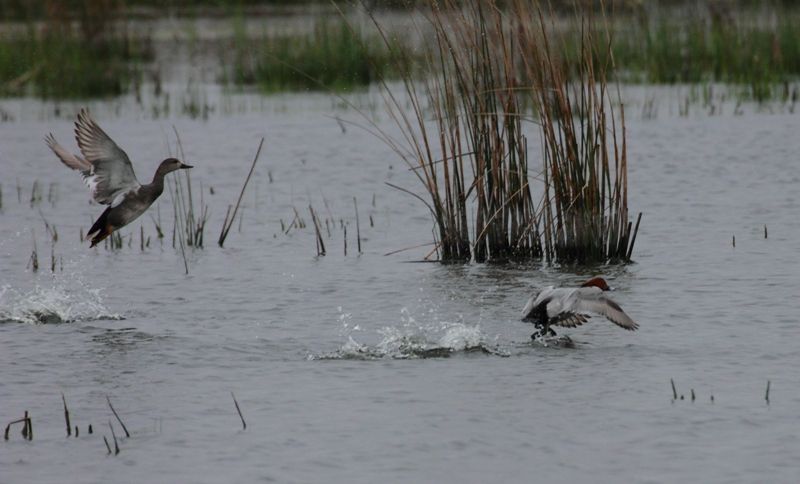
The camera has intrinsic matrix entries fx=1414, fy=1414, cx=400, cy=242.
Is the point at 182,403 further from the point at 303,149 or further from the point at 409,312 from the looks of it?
the point at 303,149

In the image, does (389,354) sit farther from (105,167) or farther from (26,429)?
(105,167)

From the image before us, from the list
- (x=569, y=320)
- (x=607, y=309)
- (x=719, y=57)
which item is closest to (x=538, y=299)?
(x=569, y=320)

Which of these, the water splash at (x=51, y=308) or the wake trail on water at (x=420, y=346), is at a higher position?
the water splash at (x=51, y=308)

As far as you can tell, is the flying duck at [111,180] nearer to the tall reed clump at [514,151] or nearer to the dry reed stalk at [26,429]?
the tall reed clump at [514,151]

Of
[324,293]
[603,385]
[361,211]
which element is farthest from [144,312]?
[361,211]

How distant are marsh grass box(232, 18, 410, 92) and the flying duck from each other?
10.9 metres

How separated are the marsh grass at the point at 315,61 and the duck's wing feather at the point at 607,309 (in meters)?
12.5

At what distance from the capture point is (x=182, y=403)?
21.2 feet

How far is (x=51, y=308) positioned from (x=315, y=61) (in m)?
12.4

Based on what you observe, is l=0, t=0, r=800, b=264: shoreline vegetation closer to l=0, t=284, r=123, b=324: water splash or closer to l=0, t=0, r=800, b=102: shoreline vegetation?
l=0, t=0, r=800, b=102: shoreline vegetation

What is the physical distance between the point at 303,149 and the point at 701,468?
1177 cm

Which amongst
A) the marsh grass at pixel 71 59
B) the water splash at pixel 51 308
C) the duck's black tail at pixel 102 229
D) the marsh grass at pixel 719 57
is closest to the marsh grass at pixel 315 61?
the marsh grass at pixel 71 59

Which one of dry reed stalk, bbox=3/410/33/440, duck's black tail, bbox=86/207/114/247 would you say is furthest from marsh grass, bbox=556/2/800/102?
dry reed stalk, bbox=3/410/33/440

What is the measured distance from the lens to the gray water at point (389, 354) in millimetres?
5574
